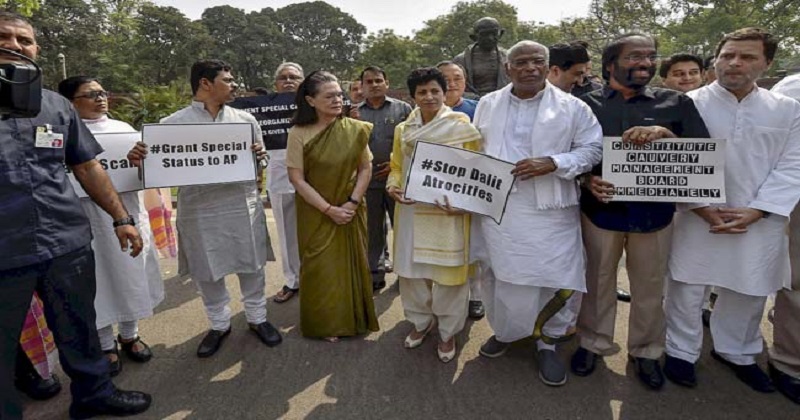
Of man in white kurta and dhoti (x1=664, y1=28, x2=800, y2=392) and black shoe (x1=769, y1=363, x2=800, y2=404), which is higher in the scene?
man in white kurta and dhoti (x1=664, y1=28, x2=800, y2=392)

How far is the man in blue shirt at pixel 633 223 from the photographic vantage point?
2.52 m

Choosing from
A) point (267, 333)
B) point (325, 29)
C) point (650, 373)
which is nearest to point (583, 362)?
point (650, 373)

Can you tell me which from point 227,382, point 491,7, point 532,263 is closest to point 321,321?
point 227,382

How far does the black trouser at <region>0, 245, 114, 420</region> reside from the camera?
210 cm

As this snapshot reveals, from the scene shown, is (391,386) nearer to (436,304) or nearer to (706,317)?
(436,304)

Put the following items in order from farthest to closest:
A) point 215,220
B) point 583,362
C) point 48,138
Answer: point 215,220
point 583,362
point 48,138

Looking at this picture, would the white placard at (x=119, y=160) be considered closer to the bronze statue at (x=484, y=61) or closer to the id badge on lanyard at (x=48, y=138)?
the id badge on lanyard at (x=48, y=138)

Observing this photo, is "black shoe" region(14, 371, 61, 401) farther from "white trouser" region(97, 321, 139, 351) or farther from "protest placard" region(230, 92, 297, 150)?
"protest placard" region(230, 92, 297, 150)

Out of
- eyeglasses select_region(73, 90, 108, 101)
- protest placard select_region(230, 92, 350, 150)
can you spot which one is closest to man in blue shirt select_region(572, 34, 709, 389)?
protest placard select_region(230, 92, 350, 150)

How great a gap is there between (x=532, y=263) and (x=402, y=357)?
1059 millimetres

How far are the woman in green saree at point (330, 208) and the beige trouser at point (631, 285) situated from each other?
142 centimetres

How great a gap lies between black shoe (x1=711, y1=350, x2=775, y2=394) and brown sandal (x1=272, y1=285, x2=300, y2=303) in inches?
125

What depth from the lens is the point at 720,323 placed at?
280cm

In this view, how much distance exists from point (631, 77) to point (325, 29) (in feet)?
182
